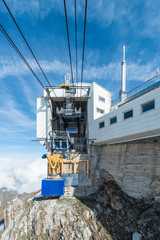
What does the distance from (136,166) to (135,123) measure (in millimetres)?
5688

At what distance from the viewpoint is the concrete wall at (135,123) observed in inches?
392

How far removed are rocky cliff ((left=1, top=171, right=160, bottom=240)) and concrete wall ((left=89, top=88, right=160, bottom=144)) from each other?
274 inches

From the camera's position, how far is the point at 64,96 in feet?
66.2

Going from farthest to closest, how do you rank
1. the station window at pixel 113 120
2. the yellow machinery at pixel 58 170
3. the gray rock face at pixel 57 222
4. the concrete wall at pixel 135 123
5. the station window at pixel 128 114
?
the yellow machinery at pixel 58 170 < the station window at pixel 113 120 < the station window at pixel 128 114 < the gray rock face at pixel 57 222 < the concrete wall at pixel 135 123

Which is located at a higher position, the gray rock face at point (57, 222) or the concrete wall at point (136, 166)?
the concrete wall at point (136, 166)

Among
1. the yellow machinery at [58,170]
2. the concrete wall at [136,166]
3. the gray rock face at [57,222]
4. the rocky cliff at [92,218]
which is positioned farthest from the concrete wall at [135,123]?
the gray rock face at [57,222]

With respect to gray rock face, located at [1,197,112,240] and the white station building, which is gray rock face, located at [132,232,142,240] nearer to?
gray rock face, located at [1,197,112,240]

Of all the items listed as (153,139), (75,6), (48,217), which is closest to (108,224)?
(48,217)

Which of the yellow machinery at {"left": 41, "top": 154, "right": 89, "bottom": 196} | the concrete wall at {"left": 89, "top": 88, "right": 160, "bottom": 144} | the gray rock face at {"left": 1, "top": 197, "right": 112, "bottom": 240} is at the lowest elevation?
the gray rock face at {"left": 1, "top": 197, "right": 112, "bottom": 240}

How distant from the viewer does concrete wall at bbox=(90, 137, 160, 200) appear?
11664mm

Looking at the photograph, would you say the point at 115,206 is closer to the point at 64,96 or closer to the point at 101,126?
the point at 101,126

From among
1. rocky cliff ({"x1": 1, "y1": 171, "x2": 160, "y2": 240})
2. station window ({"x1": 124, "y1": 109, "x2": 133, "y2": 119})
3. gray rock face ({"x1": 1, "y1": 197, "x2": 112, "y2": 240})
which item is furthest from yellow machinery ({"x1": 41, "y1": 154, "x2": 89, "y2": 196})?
station window ({"x1": 124, "y1": 109, "x2": 133, "y2": 119})

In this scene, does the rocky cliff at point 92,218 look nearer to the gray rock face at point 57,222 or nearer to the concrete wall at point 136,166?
the gray rock face at point 57,222

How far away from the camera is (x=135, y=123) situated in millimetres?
11492
